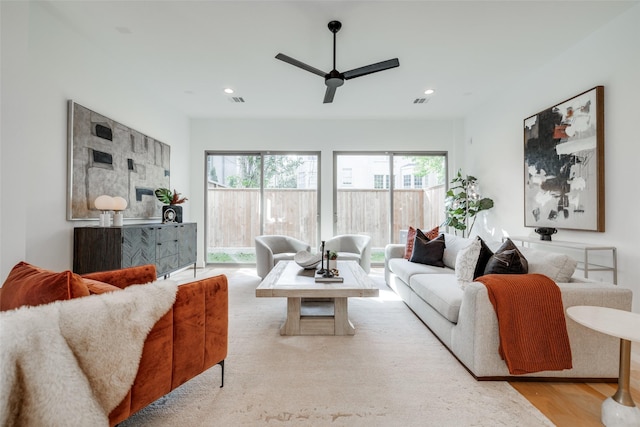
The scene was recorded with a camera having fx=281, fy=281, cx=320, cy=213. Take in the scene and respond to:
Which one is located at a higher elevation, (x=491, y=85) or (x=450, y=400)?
(x=491, y=85)

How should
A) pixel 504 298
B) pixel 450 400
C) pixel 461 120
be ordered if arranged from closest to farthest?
pixel 450 400, pixel 504 298, pixel 461 120

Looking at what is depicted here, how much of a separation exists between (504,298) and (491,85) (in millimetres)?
3538

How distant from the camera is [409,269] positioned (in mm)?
3195

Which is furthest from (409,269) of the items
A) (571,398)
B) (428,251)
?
(571,398)

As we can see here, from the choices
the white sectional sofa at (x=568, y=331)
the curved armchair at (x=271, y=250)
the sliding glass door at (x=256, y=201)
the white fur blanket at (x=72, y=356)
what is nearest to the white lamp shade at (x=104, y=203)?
the curved armchair at (x=271, y=250)

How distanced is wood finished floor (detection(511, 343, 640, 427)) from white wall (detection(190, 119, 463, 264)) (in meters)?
4.03

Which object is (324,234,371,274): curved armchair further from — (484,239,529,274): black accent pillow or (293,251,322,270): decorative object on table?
(484,239,529,274): black accent pillow

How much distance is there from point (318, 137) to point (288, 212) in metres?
1.56

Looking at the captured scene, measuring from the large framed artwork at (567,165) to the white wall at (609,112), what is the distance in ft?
0.27

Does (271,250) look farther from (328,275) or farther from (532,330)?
(532,330)

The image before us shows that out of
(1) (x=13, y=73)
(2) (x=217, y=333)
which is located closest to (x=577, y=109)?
(2) (x=217, y=333)

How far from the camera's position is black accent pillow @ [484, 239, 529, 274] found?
2.04 metres

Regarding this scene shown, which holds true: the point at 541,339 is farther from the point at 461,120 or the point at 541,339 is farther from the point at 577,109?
the point at 461,120

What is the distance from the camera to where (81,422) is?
0.96 m
